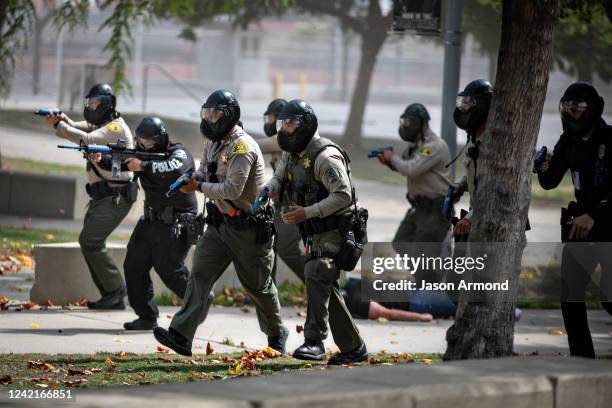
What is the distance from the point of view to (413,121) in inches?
432

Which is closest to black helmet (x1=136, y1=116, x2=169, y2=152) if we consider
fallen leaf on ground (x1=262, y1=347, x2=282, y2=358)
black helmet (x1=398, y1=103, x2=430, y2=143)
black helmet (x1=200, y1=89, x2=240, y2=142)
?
black helmet (x1=200, y1=89, x2=240, y2=142)

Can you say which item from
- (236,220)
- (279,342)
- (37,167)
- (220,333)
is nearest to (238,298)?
(220,333)

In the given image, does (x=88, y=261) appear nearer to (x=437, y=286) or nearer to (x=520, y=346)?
(x=437, y=286)

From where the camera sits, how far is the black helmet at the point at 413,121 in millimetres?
10984

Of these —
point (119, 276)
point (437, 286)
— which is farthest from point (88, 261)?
point (437, 286)

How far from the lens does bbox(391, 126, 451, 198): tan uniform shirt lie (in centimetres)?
1083

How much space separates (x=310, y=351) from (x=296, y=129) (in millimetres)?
1489

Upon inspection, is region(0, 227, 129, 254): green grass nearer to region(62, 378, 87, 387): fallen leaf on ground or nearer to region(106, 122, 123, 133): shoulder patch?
region(106, 122, 123, 133): shoulder patch

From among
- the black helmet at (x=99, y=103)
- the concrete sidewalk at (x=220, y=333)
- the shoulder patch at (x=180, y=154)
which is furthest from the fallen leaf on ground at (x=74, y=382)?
the black helmet at (x=99, y=103)

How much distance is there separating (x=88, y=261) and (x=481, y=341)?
4186mm

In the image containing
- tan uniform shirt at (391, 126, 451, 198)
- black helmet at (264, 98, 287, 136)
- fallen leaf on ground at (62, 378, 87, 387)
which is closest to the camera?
fallen leaf on ground at (62, 378, 87, 387)

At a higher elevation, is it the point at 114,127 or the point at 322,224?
the point at 114,127

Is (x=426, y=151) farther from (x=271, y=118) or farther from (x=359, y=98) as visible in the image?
(x=359, y=98)

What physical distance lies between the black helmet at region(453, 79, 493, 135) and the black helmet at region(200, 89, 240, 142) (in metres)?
1.77
